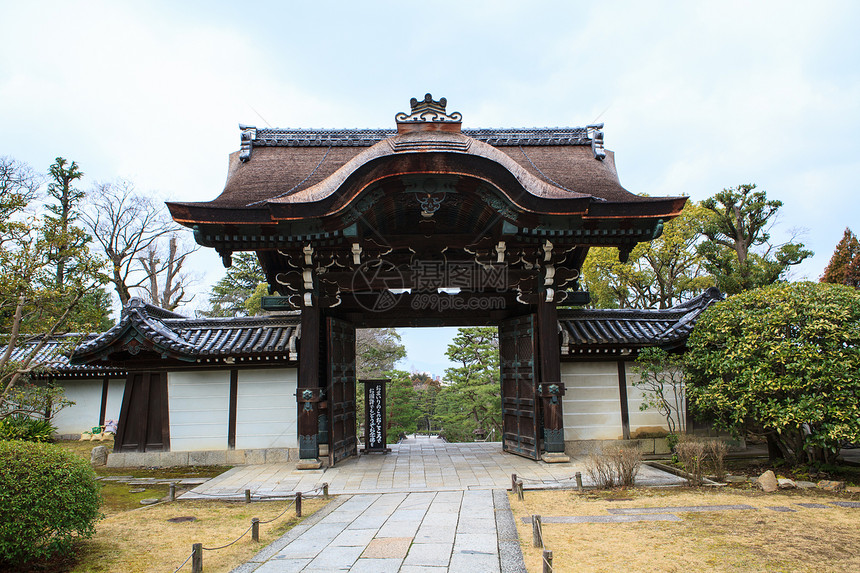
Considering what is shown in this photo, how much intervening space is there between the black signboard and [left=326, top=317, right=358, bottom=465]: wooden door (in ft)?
1.72

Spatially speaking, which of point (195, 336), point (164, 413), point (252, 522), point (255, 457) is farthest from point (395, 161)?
point (164, 413)

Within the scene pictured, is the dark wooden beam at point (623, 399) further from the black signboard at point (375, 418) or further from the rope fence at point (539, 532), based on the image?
the black signboard at point (375, 418)

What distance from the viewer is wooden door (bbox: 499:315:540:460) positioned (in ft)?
31.3

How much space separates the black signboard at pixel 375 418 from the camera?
11.5m

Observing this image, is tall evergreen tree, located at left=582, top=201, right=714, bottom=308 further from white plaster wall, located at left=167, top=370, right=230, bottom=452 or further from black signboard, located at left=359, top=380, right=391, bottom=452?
white plaster wall, located at left=167, top=370, right=230, bottom=452

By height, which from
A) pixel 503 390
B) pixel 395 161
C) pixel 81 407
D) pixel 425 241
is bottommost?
pixel 81 407

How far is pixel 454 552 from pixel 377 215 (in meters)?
5.77

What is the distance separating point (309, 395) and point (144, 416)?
4.51 meters

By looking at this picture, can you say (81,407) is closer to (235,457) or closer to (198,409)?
(198,409)

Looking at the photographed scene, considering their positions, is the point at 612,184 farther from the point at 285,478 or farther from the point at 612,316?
the point at 285,478

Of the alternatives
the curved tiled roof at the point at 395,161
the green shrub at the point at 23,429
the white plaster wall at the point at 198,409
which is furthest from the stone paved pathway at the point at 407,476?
the green shrub at the point at 23,429

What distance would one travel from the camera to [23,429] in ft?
40.9

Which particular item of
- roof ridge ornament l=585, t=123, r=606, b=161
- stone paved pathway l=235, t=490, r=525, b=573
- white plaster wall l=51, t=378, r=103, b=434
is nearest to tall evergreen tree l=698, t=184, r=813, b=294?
roof ridge ornament l=585, t=123, r=606, b=161

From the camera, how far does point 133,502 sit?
7.57 m
